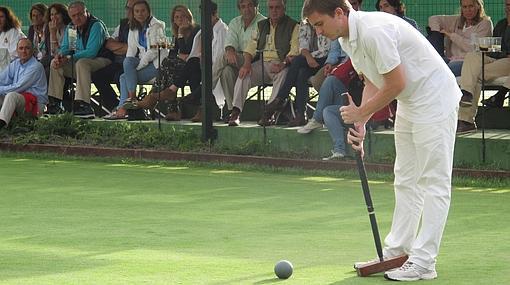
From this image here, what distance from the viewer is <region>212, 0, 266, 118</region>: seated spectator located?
13984 mm

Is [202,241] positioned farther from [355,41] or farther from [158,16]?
[158,16]

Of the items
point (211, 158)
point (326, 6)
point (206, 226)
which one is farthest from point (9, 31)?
point (326, 6)

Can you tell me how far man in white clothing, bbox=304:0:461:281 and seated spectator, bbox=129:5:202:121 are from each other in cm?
777

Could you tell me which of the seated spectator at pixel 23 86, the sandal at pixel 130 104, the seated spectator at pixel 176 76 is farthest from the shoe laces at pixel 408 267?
the seated spectator at pixel 23 86

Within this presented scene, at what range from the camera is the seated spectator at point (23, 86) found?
14602 millimetres

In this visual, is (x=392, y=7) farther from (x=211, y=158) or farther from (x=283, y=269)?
(x=283, y=269)

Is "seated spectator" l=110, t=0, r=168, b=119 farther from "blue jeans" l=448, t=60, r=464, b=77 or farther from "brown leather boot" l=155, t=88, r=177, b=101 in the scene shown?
"blue jeans" l=448, t=60, r=464, b=77

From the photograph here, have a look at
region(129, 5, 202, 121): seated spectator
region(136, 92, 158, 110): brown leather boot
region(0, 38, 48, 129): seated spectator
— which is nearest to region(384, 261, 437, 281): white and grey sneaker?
region(129, 5, 202, 121): seated spectator

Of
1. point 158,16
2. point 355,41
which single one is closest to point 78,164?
point 158,16

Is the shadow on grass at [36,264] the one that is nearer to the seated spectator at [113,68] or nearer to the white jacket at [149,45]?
the white jacket at [149,45]

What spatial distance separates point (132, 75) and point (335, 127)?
3.44m

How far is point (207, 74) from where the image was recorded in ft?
44.5

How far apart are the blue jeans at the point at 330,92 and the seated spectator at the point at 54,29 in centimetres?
441

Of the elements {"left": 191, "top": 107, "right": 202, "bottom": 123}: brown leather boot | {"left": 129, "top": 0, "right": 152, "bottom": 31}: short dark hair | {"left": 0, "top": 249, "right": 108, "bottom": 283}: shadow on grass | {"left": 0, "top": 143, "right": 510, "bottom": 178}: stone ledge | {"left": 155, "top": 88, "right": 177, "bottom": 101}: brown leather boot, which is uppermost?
{"left": 129, "top": 0, "right": 152, "bottom": 31}: short dark hair
